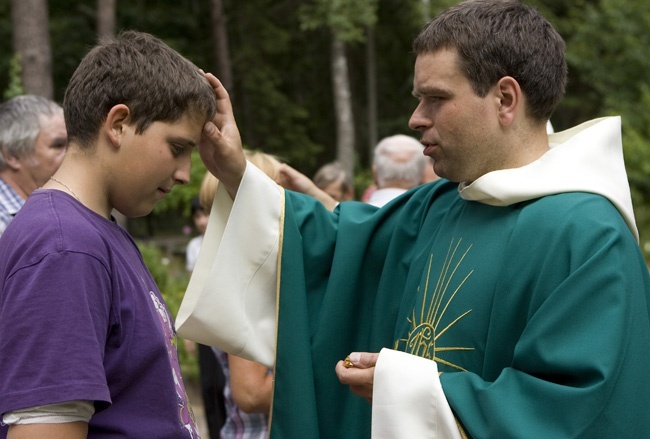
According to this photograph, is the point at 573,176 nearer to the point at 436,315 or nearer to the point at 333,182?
the point at 436,315

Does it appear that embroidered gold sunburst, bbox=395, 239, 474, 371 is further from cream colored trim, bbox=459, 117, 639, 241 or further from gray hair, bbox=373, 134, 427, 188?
gray hair, bbox=373, 134, 427, 188

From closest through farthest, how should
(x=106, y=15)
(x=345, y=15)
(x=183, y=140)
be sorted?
(x=183, y=140) < (x=106, y=15) < (x=345, y=15)

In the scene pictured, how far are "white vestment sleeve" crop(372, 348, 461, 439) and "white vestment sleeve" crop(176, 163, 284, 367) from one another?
28.5 inches

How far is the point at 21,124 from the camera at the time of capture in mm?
4176

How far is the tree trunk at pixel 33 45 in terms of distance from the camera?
12.5m

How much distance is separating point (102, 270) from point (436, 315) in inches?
40.0

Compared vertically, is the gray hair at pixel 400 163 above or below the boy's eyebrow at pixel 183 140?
below

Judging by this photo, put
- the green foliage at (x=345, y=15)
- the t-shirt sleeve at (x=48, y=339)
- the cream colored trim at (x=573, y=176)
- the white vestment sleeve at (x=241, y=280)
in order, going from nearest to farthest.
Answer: the t-shirt sleeve at (x=48, y=339), the cream colored trim at (x=573, y=176), the white vestment sleeve at (x=241, y=280), the green foliage at (x=345, y=15)

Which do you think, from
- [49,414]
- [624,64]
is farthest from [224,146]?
[624,64]

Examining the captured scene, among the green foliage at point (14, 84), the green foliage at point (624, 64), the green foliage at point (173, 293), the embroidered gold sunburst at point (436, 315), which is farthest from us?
the green foliage at point (624, 64)

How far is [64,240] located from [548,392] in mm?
1186

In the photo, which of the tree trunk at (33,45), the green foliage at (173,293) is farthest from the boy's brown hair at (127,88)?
the tree trunk at (33,45)

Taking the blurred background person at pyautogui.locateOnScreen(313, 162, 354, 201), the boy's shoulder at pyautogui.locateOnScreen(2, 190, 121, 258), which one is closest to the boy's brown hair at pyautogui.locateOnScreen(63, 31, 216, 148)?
the boy's shoulder at pyautogui.locateOnScreen(2, 190, 121, 258)

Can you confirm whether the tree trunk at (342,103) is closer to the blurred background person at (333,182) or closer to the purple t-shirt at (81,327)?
the blurred background person at (333,182)
